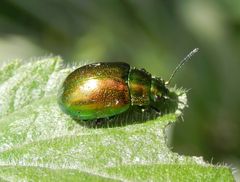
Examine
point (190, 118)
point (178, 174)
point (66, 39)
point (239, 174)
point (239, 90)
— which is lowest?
point (178, 174)

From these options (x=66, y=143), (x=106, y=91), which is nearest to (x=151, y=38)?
(x=106, y=91)

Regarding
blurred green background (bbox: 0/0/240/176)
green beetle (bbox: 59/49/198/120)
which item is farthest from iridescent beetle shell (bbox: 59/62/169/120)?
blurred green background (bbox: 0/0/240/176)

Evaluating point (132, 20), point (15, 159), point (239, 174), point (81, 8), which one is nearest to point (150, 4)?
point (132, 20)

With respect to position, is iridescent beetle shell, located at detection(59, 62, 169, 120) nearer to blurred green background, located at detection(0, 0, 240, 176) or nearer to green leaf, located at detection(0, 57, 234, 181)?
green leaf, located at detection(0, 57, 234, 181)

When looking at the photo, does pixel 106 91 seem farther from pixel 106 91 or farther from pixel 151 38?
pixel 151 38

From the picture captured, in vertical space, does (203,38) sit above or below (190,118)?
above

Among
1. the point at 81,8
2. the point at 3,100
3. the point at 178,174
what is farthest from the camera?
the point at 81,8

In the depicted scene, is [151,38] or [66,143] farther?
[151,38]

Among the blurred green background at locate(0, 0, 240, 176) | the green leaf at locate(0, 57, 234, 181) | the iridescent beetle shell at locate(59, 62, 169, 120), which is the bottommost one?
the green leaf at locate(0, 57, 234, 181)

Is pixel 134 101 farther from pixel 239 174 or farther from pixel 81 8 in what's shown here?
pixel 81 8
